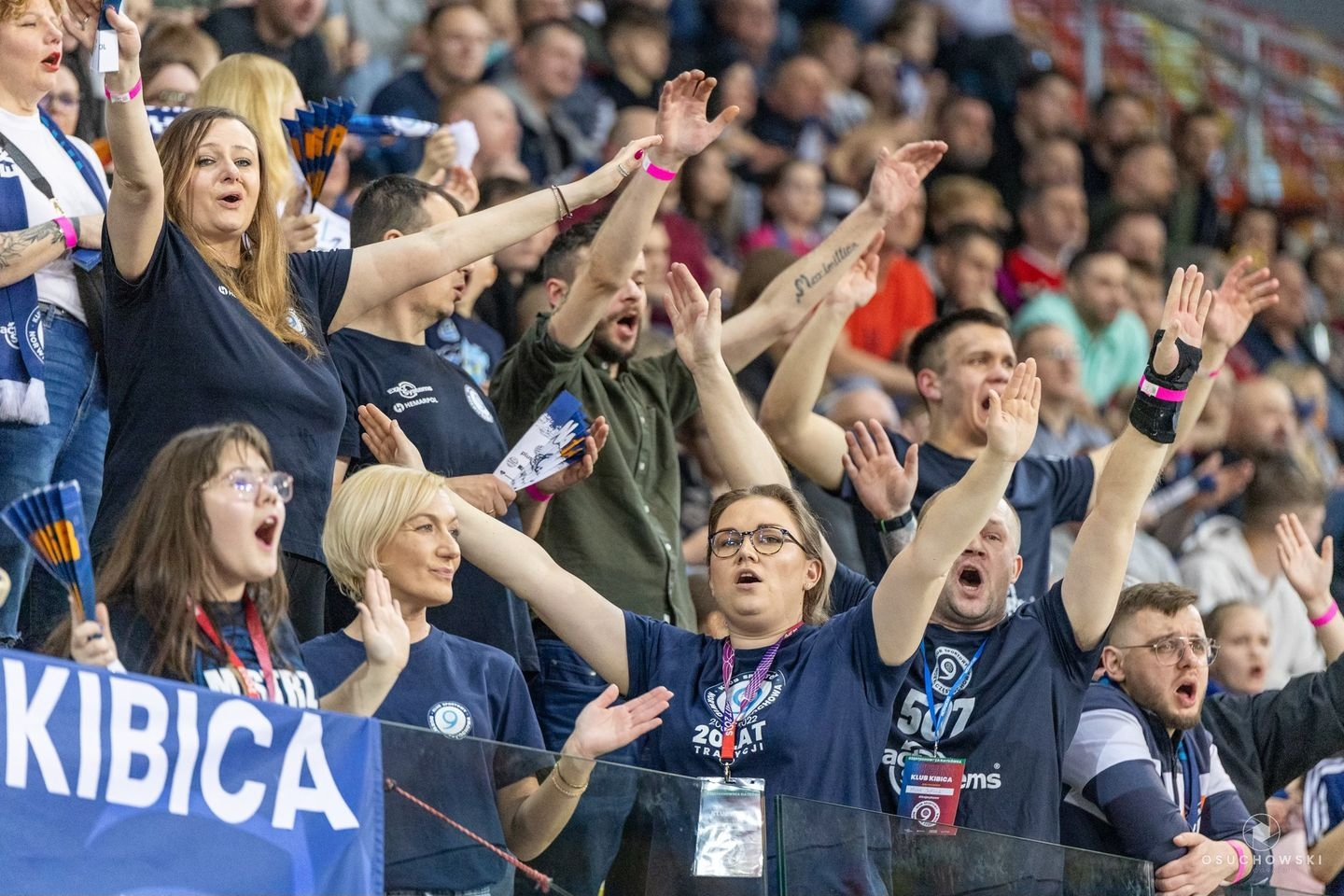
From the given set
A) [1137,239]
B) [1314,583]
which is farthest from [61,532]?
[1137,239]

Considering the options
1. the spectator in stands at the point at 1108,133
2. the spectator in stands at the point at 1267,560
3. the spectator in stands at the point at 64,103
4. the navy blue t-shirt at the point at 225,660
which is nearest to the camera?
the navy blue t-shirt at the point at 225,660

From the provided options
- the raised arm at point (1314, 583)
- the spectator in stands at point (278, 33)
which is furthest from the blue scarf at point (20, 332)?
the raised arm at point (1314, 583)

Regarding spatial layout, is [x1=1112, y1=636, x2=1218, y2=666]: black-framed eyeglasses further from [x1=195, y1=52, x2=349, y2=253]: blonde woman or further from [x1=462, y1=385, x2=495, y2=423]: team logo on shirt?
[x1=195, y1=52, x2=349, y2=253]: blonde woman

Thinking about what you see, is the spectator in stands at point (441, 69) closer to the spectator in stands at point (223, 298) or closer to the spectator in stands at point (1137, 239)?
the spectator in stands at point (223, 298)

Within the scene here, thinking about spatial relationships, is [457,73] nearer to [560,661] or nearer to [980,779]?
[560,661]

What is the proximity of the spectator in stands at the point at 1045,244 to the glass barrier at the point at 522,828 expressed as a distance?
6407 millimetres

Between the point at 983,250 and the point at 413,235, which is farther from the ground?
the point at 983,250

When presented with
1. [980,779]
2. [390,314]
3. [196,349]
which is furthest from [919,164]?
[196,349]

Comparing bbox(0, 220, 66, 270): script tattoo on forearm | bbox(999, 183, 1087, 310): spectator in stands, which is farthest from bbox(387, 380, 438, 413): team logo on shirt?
bbox(999, 183, 1087, 310): spectator in stands

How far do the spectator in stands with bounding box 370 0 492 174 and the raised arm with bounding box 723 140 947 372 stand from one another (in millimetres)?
2478

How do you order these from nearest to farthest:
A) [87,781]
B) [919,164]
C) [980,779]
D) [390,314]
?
[87,781]
[980,779]
[390,314]
[919,164]

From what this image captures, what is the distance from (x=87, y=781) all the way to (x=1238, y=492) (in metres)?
6.15

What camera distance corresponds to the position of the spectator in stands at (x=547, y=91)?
27.6ft

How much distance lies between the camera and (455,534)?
164 inches
